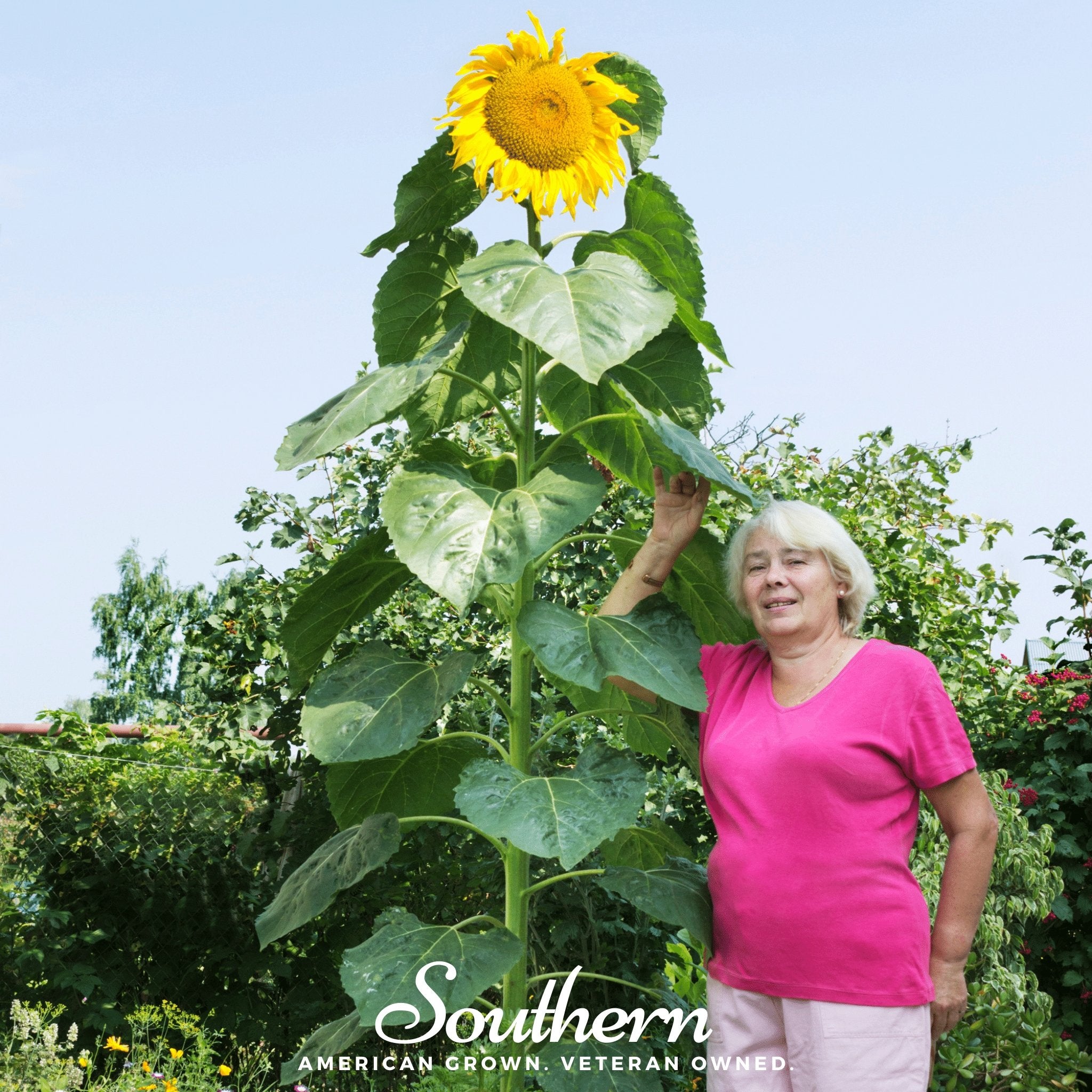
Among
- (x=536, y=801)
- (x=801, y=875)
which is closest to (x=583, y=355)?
(x=536, y=801)

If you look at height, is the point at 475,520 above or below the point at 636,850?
above

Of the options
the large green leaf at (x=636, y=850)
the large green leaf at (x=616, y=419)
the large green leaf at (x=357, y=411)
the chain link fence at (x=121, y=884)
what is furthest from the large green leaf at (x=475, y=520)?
the chain link fence at (x=121, y=884)

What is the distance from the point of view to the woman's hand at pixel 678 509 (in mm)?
2066

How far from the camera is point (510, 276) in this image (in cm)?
177

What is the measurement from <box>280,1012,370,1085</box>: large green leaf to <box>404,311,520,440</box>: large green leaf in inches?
42.9

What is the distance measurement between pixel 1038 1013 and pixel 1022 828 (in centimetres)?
79

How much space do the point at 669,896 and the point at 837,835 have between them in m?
0.29

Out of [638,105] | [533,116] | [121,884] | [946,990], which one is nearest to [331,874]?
[946,990]

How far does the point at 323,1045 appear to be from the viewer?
2008 mm

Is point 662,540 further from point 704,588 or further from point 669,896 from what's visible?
point 669,896

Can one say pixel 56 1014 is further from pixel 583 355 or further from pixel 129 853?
pixel 583 355

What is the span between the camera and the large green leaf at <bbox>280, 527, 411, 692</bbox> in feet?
6.86

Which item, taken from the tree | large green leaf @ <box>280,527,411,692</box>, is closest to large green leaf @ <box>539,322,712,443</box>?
large green leaf @ <box>280,527,411,692</box>

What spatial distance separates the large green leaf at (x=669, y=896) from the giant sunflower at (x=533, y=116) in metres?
1.12
